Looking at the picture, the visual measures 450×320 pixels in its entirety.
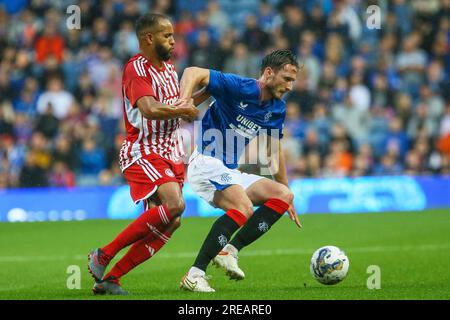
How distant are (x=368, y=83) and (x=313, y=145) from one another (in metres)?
2.07

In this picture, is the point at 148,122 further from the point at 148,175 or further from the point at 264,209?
the point at 264,209

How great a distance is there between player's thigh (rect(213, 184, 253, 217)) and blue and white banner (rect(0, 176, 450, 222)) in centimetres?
739

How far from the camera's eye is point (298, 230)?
13320 mm

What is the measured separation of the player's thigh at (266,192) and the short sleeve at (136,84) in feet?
4.47

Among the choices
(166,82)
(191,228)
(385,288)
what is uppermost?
(166,82)

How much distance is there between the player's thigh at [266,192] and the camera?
7.85 m

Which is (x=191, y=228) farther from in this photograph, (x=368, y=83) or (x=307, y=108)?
(x=368, y=83)

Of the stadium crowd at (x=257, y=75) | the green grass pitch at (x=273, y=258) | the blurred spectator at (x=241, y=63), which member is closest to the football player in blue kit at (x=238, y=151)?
the green grass pitch at (x=273, y=258)

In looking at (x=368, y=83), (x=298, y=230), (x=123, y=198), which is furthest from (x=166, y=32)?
(x=368, y=83)

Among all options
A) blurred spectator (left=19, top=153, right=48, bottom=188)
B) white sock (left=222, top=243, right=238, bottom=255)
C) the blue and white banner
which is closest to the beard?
white sock (left=222, top=243, right=238, bottom=255)

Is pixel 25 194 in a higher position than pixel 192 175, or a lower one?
lower

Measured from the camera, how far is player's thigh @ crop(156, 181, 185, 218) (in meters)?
7.11
